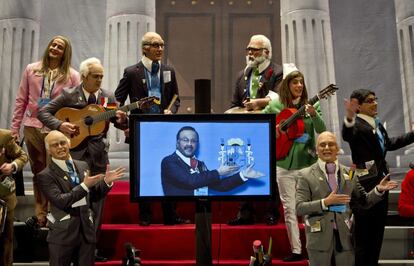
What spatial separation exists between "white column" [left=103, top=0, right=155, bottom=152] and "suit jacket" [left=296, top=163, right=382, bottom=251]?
4045 mm

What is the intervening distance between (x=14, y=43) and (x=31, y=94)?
2.83m

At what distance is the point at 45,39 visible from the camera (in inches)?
320

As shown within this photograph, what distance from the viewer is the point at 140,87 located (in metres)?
5.56

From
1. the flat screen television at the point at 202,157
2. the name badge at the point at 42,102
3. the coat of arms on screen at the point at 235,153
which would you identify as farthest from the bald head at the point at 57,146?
the coat of arms on screen at the point at 235,153

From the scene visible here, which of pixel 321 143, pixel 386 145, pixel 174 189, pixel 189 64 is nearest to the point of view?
pixel 174 189

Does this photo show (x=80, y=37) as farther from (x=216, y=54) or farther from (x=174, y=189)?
(x=174, y=189)

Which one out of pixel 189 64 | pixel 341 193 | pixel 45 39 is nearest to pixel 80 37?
pixel 45 39

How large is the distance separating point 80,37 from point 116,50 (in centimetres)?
50

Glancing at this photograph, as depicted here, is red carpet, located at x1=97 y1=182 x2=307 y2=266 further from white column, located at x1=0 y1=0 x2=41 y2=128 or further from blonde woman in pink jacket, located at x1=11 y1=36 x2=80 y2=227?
white column, located at x1=0 y1=0 x2=41 y2=128

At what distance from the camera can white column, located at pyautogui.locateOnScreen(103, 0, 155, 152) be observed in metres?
8.05

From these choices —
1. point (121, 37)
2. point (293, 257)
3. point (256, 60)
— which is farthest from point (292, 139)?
point (121, 37)

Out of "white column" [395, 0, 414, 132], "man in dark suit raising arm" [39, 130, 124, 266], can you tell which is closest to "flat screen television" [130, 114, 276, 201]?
"man in dark suit raising arm" [39, 130, 124, 266]

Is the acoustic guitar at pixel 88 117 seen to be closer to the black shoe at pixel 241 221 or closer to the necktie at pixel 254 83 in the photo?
the necktie at pixel 254 83

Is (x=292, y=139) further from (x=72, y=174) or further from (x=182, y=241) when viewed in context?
(x=72, y=174)
